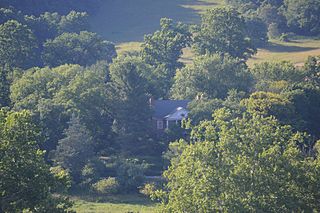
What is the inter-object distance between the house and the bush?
13915 millimetres

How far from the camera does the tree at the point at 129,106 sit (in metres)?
60.6

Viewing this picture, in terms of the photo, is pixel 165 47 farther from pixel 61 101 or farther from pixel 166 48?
pixel 61 101

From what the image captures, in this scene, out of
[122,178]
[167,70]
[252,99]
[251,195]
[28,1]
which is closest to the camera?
[251,195]

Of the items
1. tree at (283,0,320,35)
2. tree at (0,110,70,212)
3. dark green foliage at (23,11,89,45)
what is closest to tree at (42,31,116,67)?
dark green foliage at (23,11,89,45)

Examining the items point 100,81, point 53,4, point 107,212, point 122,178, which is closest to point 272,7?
point 53,4

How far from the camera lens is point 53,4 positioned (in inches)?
4405

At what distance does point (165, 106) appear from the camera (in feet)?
225

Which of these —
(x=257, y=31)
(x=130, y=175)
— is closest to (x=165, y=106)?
(x=130, y=175)

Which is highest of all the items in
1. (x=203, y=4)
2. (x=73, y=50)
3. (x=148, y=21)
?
(x=203, y=4)

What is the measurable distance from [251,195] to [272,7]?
83572 millimetres

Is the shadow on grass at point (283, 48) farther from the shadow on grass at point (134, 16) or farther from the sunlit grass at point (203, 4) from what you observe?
the sunlit grass at point (203, 4)

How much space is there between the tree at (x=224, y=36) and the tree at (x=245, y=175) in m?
53.4

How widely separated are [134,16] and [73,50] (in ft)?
123

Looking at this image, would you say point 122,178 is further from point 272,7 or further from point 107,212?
point 272,7
